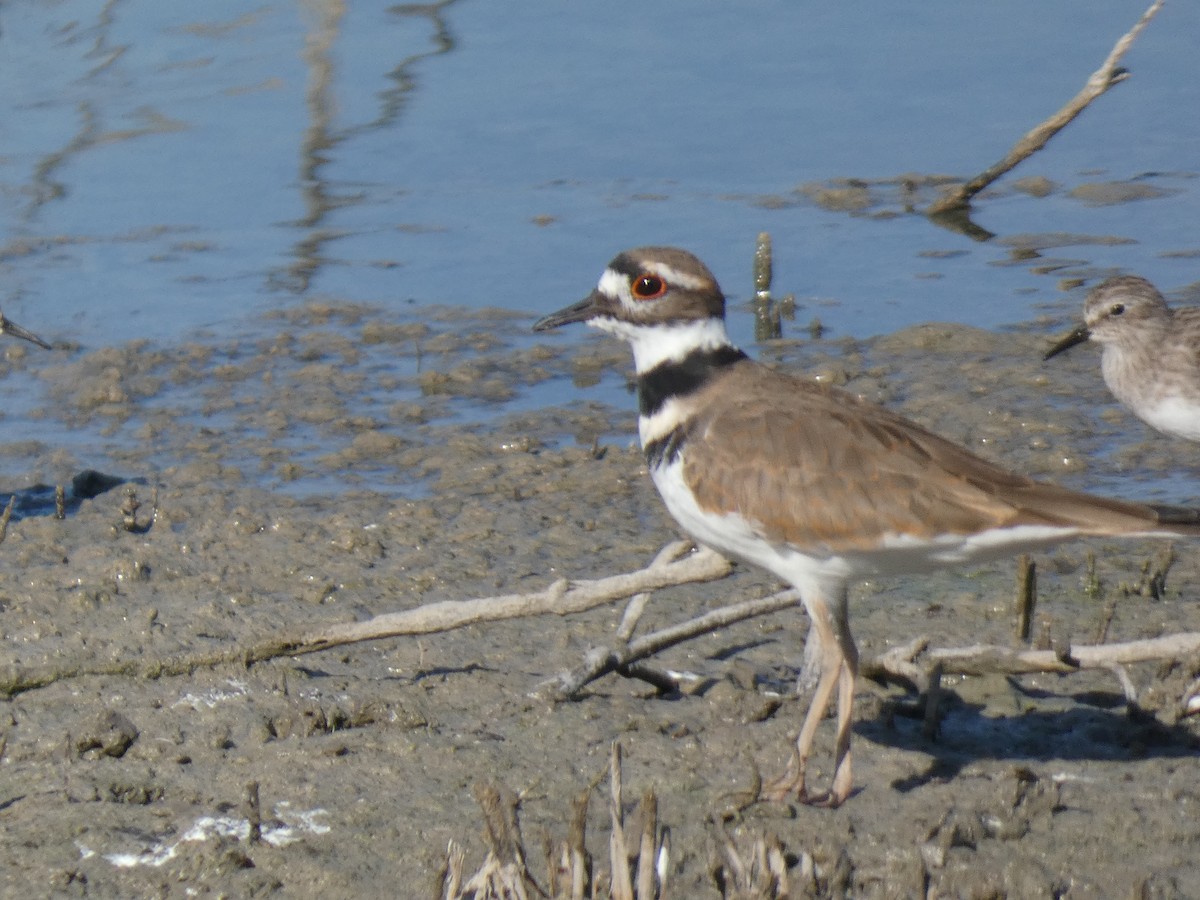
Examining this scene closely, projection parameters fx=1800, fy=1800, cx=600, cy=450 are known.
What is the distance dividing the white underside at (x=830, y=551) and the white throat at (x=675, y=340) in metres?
0.37

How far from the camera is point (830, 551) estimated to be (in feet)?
13.3

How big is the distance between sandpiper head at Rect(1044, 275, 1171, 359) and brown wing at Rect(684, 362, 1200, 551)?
264cm

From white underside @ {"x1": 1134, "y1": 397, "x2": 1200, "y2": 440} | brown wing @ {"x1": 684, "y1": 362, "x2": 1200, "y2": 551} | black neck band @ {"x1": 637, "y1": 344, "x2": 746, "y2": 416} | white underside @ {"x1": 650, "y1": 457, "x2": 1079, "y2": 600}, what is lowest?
white underside @ {"x1": 1134, "y1": 397, "x2": 1200, "y2": 440}

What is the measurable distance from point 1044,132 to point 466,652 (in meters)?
4.83

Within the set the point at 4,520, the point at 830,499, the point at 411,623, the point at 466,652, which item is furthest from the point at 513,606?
the point at 4,520

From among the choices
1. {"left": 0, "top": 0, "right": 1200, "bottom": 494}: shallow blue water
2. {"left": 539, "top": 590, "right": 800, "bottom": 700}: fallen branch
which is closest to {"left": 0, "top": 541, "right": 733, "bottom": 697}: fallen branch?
{"left": 539, "top": 590, "right": 800, "bottom": 700}: fallen branch

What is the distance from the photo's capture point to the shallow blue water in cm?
852

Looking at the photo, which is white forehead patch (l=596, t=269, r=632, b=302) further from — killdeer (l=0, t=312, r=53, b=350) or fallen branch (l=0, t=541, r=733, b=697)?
killdeer (l=0, t=312, r=53, b=350)

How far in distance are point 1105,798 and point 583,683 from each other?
1261mm

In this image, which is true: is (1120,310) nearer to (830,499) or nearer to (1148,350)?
(1148,350)

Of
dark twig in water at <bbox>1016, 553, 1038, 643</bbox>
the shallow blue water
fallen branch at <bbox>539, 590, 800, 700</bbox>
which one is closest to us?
fallen branch at <bbox>539, 590, 800, 700</bbox>

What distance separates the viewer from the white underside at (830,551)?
3951mm

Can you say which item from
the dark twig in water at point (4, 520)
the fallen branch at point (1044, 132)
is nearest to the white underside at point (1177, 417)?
the fallen branch at point (1044, 132)

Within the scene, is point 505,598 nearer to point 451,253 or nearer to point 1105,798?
point 1105,798
